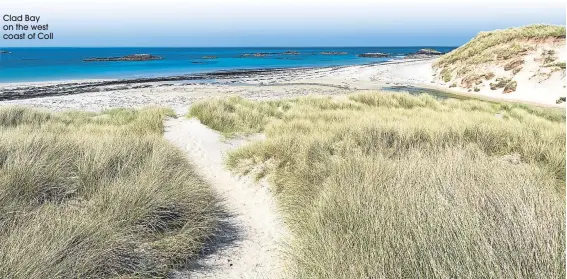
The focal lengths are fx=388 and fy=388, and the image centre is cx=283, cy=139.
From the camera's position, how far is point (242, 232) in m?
5.04

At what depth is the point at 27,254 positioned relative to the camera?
3.03 m

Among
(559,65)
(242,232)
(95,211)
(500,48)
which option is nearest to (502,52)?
(500,48)

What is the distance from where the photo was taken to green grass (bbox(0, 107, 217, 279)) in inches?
127

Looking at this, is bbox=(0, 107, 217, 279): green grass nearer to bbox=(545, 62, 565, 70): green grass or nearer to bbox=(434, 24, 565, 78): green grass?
bbox=(545, 62, 565, 70): green grass

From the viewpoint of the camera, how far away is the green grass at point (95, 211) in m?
3.22

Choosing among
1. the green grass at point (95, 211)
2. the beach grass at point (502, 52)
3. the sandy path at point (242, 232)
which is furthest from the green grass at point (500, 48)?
the green grass at point (95, 211)

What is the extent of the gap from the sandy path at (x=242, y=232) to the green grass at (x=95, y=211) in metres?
0.26

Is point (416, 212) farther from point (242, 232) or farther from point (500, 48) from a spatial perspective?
point (500, 48)

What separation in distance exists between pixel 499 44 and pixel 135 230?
4121 cm

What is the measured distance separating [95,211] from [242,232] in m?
1.77

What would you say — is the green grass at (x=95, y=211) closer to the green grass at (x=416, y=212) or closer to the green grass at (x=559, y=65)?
the green grass at (x=416, y=212)

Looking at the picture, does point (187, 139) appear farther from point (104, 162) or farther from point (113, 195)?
point (113, 195)

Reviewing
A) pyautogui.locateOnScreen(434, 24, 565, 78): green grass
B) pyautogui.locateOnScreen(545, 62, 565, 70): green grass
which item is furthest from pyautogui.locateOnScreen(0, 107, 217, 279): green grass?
pyautogui.locateOnScreen(434, 24, 565, 78): green grass

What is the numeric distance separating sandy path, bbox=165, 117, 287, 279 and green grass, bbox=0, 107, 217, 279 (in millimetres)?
263
